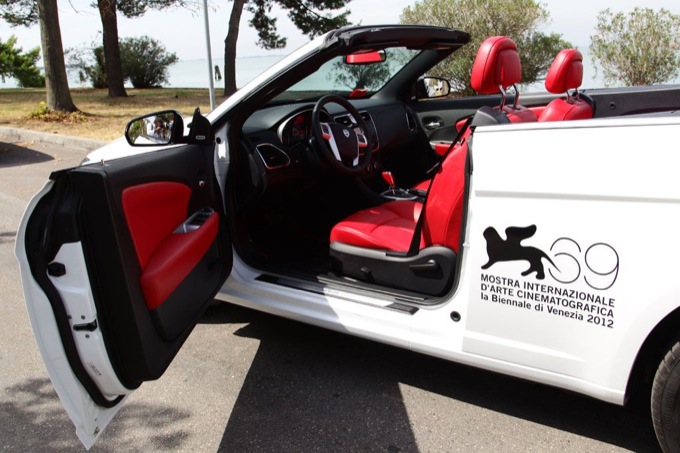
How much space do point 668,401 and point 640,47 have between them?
7.87m

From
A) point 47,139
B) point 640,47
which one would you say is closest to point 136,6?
point 47,139

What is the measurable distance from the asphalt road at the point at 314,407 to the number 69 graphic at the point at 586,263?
78cm

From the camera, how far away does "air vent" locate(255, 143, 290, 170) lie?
3320mm

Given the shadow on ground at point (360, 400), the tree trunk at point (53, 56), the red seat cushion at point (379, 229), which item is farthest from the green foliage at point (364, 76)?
the tree trunk at point (53, 56)

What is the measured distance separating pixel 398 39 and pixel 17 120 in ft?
36.8

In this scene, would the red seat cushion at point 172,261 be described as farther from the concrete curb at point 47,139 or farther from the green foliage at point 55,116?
the green foliage at point 55,116

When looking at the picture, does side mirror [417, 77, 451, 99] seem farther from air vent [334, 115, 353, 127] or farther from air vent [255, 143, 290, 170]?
air vent [255, 143, 290, 170]

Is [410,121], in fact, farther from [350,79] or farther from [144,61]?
[144,61]

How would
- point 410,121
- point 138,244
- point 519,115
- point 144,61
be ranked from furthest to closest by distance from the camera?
point 144,61 → point 410,121 → point 519,115 → point 138,244

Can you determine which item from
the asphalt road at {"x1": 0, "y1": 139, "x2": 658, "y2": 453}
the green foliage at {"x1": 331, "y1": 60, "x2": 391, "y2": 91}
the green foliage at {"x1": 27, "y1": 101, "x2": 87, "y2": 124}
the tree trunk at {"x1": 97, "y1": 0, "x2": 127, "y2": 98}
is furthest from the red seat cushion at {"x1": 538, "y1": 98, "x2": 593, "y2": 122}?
the tree trunk at {"x1": 97, "y1": 0, "x2": 127, "y2": 98}

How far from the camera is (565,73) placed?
3.57 metres

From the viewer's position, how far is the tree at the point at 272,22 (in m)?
15.0

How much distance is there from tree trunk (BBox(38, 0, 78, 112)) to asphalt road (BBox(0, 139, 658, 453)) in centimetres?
979

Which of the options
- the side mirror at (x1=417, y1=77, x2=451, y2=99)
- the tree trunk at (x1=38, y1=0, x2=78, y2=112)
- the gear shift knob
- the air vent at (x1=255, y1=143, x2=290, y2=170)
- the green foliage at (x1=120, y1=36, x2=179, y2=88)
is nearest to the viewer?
the air vent at (x1=255, y1=143, x2=290, y2=170)
